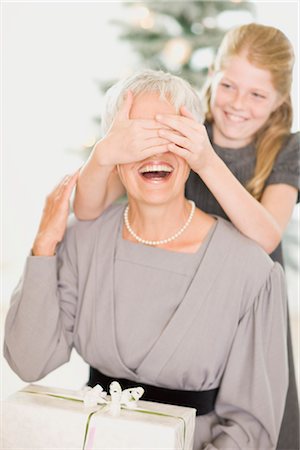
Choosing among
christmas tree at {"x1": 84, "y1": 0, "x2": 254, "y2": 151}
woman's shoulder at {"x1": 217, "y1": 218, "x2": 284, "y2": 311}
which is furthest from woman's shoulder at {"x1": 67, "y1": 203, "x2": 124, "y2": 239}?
christmas tree at {"x1": 84, "y1": 0, "x2": 254, "y2": 151}

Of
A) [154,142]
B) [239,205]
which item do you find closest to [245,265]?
[239,205]

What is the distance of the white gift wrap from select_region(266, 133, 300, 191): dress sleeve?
2.72ft

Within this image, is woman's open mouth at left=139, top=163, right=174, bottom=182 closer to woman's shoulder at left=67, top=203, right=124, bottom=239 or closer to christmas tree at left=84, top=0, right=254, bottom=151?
woman's shoulder at left=67, top=203, right=124, bottom=239

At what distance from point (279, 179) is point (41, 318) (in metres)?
0.79

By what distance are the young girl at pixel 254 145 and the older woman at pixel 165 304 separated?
0.25ft

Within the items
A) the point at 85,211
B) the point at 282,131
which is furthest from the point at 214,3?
the point at 85,211

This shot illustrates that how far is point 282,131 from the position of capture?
2062 mm

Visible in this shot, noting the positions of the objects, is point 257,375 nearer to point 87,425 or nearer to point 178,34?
point 87,425

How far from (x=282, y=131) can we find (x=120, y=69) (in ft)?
8.61

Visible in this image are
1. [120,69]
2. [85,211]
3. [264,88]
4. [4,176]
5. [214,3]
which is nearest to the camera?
[85,211]

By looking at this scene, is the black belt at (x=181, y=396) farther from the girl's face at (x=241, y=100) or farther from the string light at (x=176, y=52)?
the string light at (x=176, y=52)

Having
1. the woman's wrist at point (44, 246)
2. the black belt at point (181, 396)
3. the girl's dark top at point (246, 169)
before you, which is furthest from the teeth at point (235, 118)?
the black belt at point (181, 396)

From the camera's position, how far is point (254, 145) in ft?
6.79

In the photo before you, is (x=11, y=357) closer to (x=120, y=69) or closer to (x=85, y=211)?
(x=85, y=211)
